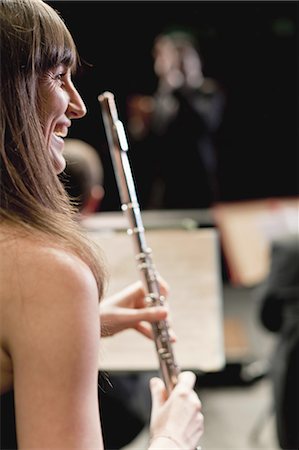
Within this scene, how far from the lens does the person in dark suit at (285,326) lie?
1.88 m

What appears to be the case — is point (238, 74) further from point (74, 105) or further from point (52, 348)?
point (52, 348)

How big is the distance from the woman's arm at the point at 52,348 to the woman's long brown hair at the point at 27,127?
5 cm

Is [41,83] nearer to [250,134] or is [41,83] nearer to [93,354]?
[93,354]

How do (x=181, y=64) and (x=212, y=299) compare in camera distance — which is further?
(x=181, y=64)

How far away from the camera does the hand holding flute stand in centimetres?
91

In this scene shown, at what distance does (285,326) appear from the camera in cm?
198

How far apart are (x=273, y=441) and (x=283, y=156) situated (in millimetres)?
2933

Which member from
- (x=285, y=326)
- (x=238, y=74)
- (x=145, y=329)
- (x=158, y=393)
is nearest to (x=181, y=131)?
(x=238, y=74)

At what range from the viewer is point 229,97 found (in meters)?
5.04

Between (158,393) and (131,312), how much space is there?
0.13 metres

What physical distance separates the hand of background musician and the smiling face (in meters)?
0.29

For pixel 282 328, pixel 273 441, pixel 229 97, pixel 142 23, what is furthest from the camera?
pixel 229 97

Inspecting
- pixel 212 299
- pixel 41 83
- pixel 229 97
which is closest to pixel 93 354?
pixel 41 83

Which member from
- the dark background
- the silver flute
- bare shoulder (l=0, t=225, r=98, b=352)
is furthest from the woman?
the dark background
